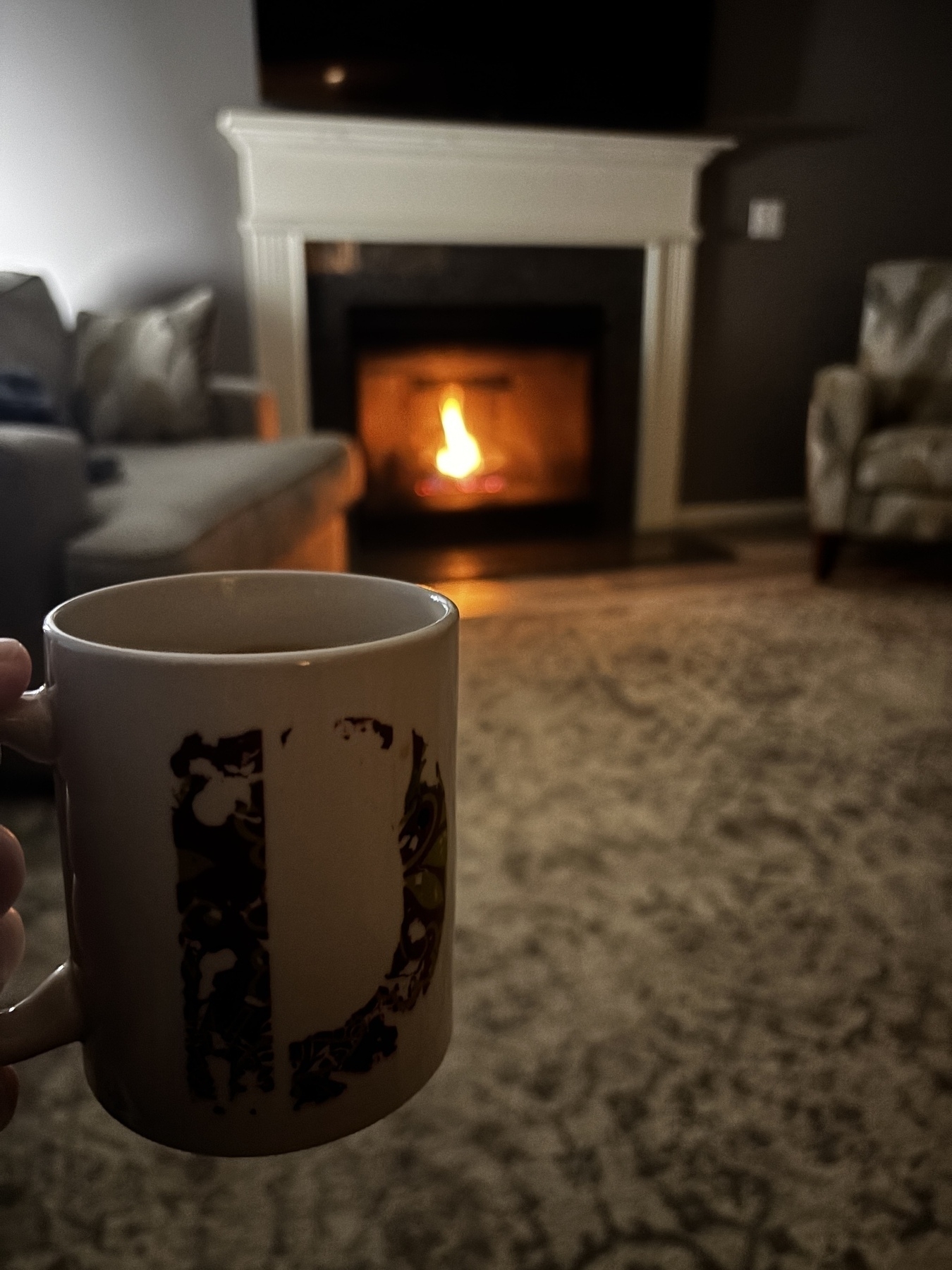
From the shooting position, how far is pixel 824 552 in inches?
98.3

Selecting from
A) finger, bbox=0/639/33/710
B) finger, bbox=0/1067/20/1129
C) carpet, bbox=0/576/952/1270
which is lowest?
carpet, bbox=0/576/952/1270

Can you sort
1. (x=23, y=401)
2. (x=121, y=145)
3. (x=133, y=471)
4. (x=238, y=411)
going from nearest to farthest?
(x=23, y=401)
(x=133, y=471)
(x=238, y=411)
(x=121, y=145)

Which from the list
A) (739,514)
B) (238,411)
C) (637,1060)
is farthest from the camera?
(739,514)

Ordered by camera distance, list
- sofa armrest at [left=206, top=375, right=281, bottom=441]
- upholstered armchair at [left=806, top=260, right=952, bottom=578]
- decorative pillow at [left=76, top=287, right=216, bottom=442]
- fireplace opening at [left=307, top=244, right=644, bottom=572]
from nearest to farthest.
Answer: decorative pillow at [left=76, top=287, right=216, bottom=442] → sofa armrest at [left=206, top=375, right=281, bottom=441] → upholstered armchair at [left=806, top=260, right=952, bottom=578] → fireplace opening at [left=307, top=244, right=644, bottom=572]

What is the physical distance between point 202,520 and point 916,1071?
973 millimetres

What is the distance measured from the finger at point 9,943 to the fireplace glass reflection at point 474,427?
2.72 m

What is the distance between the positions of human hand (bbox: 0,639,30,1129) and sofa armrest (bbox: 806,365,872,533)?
2.43m

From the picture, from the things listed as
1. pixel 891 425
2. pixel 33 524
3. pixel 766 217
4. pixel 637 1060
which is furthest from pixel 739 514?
pixel 637 1060

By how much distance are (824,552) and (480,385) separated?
121cm

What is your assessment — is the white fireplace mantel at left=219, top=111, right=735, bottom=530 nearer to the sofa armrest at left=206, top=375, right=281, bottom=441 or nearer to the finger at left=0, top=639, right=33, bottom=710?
the sofa armrest at left=206, top=375, right=281, bottom=441

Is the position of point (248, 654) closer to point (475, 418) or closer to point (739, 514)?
point (475, 418)

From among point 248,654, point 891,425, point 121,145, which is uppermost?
point 121,145

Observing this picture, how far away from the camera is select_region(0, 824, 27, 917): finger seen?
0.25 m

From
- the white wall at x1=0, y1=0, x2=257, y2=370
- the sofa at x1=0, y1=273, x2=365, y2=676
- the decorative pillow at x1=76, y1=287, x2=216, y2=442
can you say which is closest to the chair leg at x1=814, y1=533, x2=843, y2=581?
the sofa at x1=0, y1=273, x2=365, y2=676
